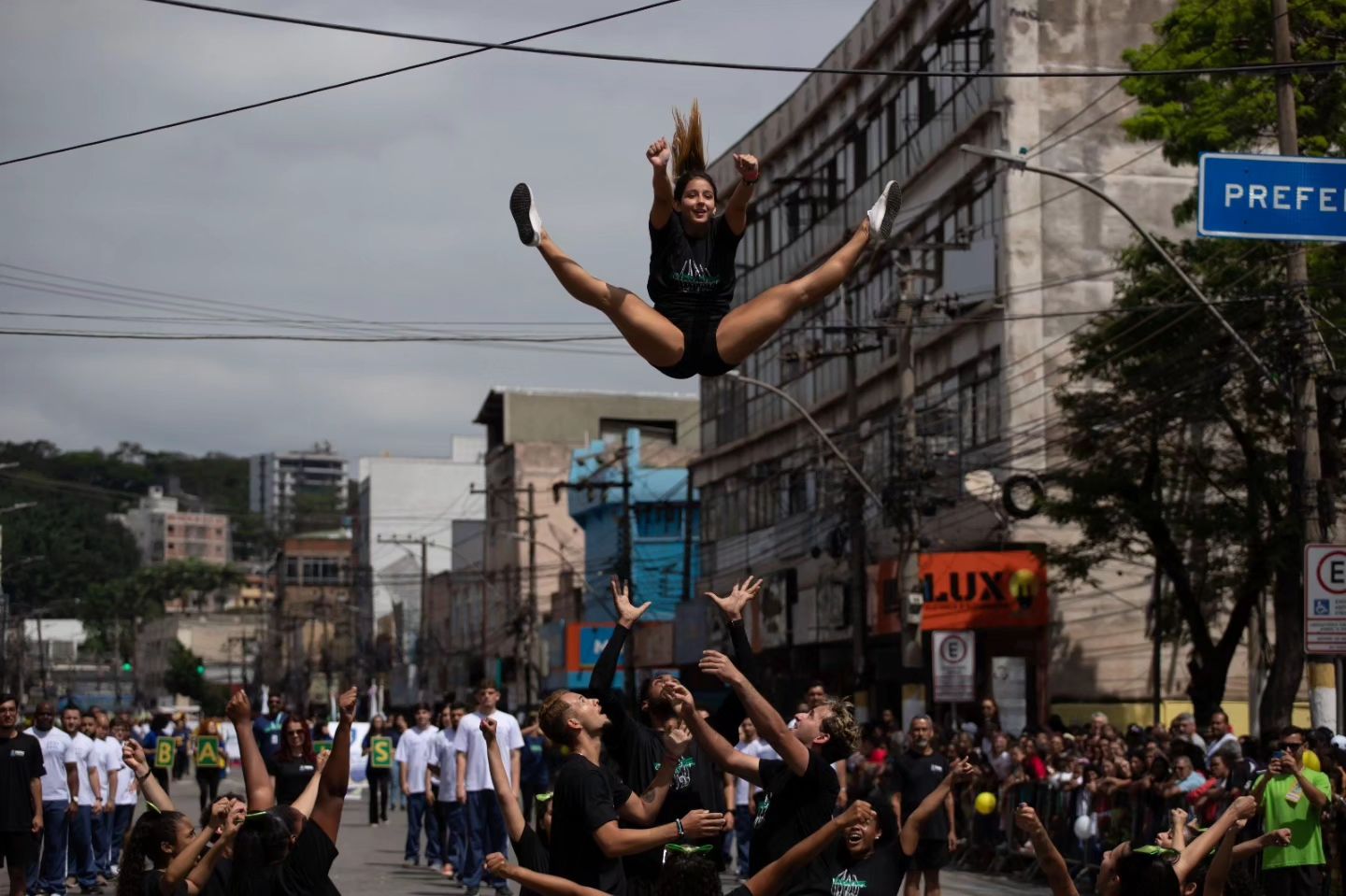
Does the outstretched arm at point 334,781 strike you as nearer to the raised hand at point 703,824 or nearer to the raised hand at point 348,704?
the raised hand at point 348,704

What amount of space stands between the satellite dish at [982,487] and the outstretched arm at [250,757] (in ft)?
94.0

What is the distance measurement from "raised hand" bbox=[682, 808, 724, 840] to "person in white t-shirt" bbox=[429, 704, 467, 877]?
12064 millimetres

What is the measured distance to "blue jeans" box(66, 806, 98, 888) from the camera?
2045 cm

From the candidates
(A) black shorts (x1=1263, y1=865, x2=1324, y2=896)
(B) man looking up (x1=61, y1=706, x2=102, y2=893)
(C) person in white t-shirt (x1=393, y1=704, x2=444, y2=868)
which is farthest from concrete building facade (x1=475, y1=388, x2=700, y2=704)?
(A) black shorts (x1=1263, y1=865, x2=1324, y2=896)

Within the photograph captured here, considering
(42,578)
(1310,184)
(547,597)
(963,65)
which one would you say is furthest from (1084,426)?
(42,578)

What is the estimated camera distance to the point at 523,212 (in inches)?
410

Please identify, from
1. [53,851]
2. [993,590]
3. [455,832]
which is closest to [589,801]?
[455,832]

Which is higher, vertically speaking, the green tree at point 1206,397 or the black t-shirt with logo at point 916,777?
the green tree at point 1206,397

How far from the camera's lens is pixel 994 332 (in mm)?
39125

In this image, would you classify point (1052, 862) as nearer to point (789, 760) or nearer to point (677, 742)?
point (789, 760)

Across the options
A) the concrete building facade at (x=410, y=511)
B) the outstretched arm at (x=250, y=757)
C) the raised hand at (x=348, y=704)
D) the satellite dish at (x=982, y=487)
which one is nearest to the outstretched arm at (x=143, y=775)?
the outstretched arm at (x=250, y=757)

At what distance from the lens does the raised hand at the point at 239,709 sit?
9.36 metres

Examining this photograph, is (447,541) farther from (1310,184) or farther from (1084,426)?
(1310,184)

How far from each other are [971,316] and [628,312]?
30.1 meters
